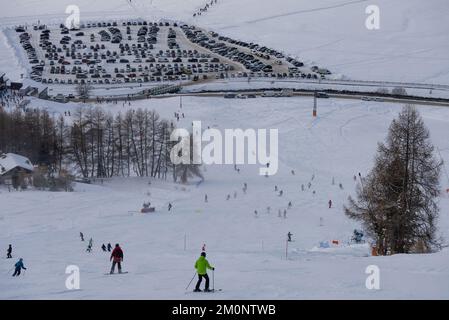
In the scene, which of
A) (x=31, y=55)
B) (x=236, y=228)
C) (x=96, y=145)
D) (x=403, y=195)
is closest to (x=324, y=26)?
(x=31, y=55)

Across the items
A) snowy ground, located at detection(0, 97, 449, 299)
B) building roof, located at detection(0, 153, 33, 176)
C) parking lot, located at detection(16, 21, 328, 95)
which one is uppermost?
parking lot, located at detection(16, 21, 328, 95)

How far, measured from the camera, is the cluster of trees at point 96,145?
A: 1177 inches

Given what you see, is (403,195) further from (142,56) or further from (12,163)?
(142,56)

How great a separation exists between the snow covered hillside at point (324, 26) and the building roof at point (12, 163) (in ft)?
90.4

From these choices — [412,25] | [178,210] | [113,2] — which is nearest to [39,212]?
[178,210]

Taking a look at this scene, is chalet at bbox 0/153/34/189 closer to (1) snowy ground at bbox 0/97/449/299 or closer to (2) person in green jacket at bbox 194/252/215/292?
(1) snowy ground at bbox 0/97/449/299

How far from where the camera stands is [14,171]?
26.4 metres

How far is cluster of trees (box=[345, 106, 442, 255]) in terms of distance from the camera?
1591 cm

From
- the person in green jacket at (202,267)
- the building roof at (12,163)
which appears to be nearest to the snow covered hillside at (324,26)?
the building roof at (12,163)

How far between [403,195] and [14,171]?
14.8 m

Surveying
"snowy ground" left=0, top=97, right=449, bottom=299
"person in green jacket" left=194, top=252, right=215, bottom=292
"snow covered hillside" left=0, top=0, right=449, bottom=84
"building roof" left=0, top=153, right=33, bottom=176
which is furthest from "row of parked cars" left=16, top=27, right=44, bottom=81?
"person in green jacket" left=194, top=252, right=215, bottom=292

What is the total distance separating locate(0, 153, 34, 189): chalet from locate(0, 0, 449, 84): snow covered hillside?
28442mm

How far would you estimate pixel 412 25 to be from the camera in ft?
243

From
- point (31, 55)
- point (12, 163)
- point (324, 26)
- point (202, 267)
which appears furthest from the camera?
point (324, 26)
